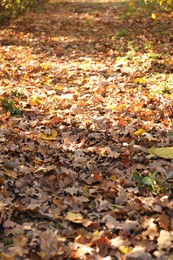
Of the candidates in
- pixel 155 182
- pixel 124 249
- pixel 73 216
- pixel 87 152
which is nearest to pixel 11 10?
pixel 87 152

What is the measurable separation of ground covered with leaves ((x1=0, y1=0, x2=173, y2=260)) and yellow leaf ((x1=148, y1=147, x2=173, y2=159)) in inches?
0.5

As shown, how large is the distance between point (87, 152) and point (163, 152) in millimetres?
938

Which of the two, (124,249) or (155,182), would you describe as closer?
(124,249)

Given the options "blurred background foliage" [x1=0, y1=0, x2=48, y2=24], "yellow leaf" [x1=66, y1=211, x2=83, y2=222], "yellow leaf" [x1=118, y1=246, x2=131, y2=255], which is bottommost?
"blurred background foliage" [x1=0, y1=0, x2=48, y2=24]

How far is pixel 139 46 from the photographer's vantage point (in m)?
9.62

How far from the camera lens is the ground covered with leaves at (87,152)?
3.25 meters

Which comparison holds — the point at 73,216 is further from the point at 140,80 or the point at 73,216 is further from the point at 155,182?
the point at 140,80

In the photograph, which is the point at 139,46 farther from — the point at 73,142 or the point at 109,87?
the point at 73,142

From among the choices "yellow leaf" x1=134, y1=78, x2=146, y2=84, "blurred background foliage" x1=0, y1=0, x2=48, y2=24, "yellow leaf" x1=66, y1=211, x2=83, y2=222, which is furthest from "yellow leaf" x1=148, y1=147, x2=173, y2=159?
"blurred background foliage" x1=0, y1=0, x2=48, y2=24

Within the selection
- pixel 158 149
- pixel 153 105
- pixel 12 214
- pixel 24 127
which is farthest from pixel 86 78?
pixel 12 214

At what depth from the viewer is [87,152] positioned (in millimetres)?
4711

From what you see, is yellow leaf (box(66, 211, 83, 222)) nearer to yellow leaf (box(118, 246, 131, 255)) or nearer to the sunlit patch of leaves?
yellow leaf (box(118, 246, 131, 255))

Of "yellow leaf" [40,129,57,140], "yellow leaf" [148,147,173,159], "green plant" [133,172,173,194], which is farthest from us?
"yellow leaf" [40,129,57,140]

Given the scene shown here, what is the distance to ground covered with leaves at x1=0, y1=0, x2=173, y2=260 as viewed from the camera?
325cm
